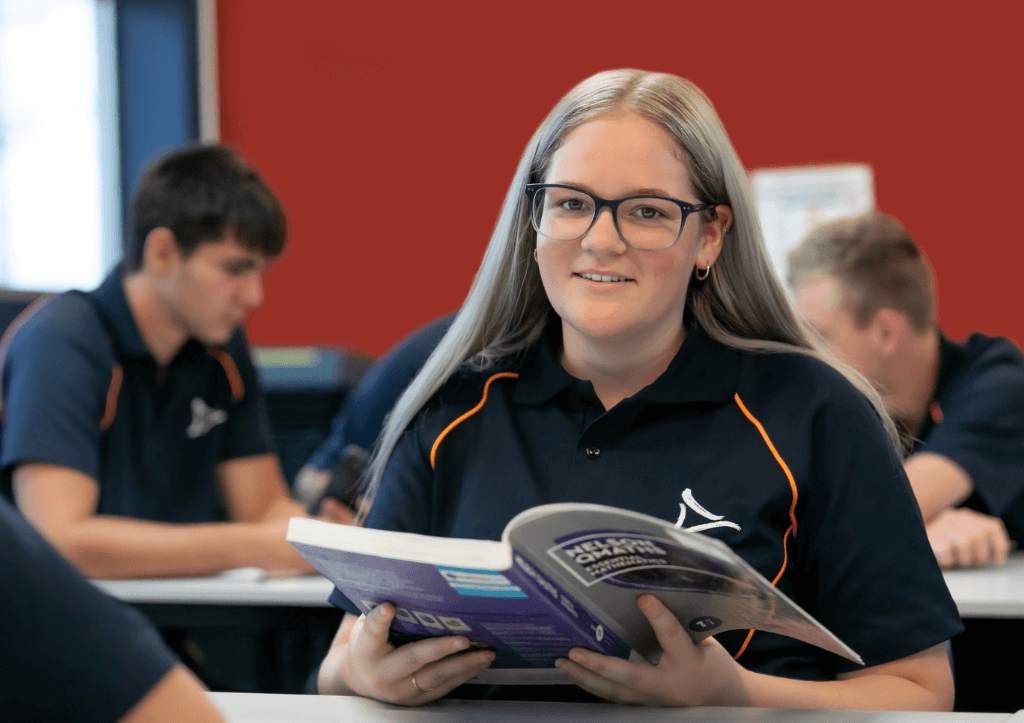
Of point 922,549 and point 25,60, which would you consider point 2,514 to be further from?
point 25,60

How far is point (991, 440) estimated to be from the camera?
2.01 meters

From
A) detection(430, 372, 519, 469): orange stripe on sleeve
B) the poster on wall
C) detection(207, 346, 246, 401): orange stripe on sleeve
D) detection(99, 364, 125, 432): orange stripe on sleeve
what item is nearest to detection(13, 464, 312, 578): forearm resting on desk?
detection(99, 364, 125, 432): orange stripe on sleeve

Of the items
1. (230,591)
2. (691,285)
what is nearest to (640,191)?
(691,285)

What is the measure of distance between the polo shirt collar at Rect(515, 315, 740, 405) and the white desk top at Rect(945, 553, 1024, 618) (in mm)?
429

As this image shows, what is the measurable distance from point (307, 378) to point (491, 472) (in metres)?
2.08

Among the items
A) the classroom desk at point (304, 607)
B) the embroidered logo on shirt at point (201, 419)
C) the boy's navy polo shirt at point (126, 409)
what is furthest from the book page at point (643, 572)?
the embroidered logo on shirt at point (201, 419)

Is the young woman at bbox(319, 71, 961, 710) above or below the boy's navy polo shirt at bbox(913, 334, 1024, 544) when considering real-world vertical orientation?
above

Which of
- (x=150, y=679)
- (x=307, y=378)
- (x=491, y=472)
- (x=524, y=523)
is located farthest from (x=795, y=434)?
(x=307, y=378)

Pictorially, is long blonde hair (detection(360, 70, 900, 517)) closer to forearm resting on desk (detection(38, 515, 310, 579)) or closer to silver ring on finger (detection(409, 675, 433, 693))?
silver ring on finger (detection(409, 675, 433, 693))

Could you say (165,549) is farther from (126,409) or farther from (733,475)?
(733,475)

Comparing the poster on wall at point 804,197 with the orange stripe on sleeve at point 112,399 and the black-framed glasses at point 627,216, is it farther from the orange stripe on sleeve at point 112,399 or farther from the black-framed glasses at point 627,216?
the black-framed glasses at point 627,216

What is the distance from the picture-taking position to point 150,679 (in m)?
0.49

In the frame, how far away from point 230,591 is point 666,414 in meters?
0.91

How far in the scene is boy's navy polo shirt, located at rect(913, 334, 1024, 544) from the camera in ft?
6.52
